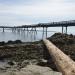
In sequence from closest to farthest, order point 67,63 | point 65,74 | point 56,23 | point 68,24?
point 65,74 < point 67,63 < point 68,24 < point 56,23

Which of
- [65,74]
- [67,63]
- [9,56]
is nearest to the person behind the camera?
[65,74]

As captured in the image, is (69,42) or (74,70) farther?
(69,42)

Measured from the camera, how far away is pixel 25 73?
7.94 m

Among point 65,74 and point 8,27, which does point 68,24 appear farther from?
point 8,27

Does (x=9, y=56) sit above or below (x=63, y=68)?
below

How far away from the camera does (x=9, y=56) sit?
1562 cm

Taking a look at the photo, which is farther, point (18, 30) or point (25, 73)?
point (18, 30)

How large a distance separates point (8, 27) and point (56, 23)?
243 feet

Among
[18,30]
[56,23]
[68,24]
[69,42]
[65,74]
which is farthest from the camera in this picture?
[18,30]

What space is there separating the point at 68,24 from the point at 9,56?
38.0 meters

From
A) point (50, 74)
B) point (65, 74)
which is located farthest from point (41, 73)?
point (65, 74)

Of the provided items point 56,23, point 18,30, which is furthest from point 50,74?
point 18,30

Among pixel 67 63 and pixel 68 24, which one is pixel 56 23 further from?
pixel 67 63

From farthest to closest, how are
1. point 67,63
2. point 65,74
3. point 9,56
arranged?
point 9,56 < point 67,63 < point 65,74
